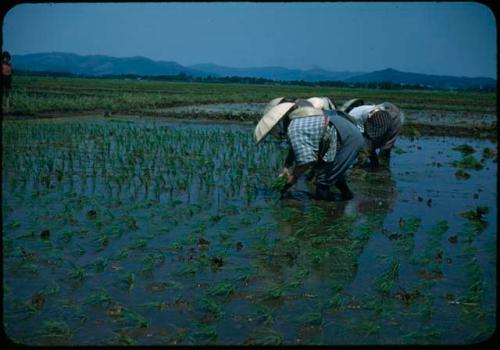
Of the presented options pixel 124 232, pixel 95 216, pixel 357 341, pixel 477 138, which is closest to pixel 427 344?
pixel 357 341

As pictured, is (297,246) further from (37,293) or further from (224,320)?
(37,293)

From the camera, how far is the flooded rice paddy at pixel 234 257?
2.98 metres

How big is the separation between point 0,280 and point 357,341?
206 centimetres

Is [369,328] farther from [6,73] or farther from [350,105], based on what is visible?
[6,73]

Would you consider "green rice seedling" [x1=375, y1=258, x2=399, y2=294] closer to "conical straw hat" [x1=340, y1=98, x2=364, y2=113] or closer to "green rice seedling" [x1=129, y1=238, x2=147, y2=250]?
"green rice seedling" [x1=129, y1=238, x2=147, y2=250]

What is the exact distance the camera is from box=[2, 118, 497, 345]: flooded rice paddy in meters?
2.98

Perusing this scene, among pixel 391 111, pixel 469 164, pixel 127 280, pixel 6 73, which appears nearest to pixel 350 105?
pixel 391 111

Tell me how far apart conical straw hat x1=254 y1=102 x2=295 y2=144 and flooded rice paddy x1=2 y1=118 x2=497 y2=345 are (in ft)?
2.57

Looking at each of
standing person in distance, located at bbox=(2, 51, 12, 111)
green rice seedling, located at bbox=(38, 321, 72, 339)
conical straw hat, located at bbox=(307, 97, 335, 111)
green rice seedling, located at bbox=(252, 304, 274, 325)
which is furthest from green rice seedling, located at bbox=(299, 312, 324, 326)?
standing person in distance, located at bbox=(2, 51, 12, 111)

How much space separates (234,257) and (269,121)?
1.95 m

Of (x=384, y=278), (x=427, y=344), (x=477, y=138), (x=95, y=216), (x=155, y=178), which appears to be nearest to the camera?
(x=427, y=344)

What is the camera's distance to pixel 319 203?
20.1 ft

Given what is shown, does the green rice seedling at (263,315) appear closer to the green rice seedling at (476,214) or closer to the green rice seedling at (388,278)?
the green rice seedling at (388,278)

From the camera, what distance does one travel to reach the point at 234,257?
4.17 meters
